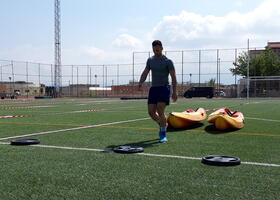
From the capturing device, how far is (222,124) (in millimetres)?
7742

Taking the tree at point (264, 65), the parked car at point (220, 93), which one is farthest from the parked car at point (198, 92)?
the tree at point (264, 65)

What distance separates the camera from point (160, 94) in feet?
21.7

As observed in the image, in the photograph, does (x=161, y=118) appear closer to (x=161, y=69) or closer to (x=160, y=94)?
(x=160, y=94)

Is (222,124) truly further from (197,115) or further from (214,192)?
(214,192)

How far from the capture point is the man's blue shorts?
662 centimetres

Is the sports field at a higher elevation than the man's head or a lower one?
lower

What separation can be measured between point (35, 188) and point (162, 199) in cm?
126

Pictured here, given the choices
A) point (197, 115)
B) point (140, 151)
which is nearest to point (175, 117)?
point (197, 115)

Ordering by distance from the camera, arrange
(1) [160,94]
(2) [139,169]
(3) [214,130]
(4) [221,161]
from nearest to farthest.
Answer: (2) [139,169] → (4) [221,161] → (1) [160,94] → (3) [214,130]

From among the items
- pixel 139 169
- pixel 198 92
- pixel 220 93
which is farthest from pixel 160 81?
pixel 220 93

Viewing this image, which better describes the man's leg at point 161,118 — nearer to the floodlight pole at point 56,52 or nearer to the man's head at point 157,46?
the man's head at point 157,46

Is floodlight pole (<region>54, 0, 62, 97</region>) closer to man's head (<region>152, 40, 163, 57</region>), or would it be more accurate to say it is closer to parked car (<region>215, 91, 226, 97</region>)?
parked car (<region>215, 91, 226, 97</region>)

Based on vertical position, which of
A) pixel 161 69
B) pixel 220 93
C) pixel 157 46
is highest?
pixel 157 46

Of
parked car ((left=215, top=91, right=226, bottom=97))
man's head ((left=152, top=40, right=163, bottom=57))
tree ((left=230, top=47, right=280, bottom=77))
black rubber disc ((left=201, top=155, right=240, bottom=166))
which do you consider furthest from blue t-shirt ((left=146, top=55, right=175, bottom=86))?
tree ((left=230, top=47, right=280, bottom=77))
